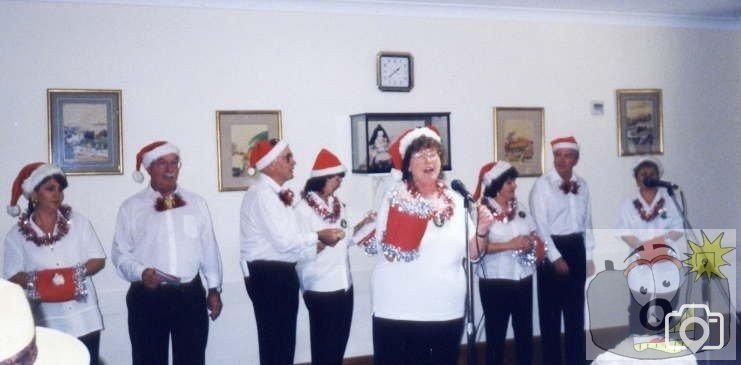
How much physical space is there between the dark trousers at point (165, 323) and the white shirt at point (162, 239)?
9 centimetres

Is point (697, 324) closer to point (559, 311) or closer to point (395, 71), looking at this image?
point (559, 311)

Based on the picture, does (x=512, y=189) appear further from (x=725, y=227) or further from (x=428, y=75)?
(x=725, y=227)

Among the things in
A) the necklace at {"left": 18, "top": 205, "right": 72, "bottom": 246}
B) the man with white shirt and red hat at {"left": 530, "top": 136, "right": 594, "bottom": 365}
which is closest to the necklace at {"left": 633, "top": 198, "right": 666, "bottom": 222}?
the man with white shirt and red hat at {"left": 530, "top": 136, "right": 594, "bottom": 365}

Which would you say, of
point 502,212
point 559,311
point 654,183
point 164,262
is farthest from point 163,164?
point 654,183

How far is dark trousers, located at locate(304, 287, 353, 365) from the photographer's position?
4242 mm

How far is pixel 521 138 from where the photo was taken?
5.61 meters

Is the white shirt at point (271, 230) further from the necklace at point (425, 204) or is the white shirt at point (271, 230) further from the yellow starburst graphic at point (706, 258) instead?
the yellow starburst graphic at point (706, 258)

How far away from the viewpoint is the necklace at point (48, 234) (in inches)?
151

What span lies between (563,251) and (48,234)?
10.0 feet

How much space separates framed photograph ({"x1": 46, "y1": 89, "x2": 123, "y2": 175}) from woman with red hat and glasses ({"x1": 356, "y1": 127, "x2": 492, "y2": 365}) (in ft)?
7.27

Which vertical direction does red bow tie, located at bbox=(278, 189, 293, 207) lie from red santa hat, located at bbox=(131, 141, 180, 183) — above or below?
below

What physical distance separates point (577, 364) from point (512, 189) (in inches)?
48.1

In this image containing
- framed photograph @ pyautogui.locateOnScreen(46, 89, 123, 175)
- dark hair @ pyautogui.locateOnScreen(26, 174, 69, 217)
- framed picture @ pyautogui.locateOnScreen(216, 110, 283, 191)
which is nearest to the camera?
dark hair @ pyautogui.locateOnScreen(26, 174, 69, 217)

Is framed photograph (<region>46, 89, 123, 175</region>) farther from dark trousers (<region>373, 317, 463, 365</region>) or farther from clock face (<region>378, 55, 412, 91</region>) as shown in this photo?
dark trousers (<region>373, 317, 463, 365</region>)
